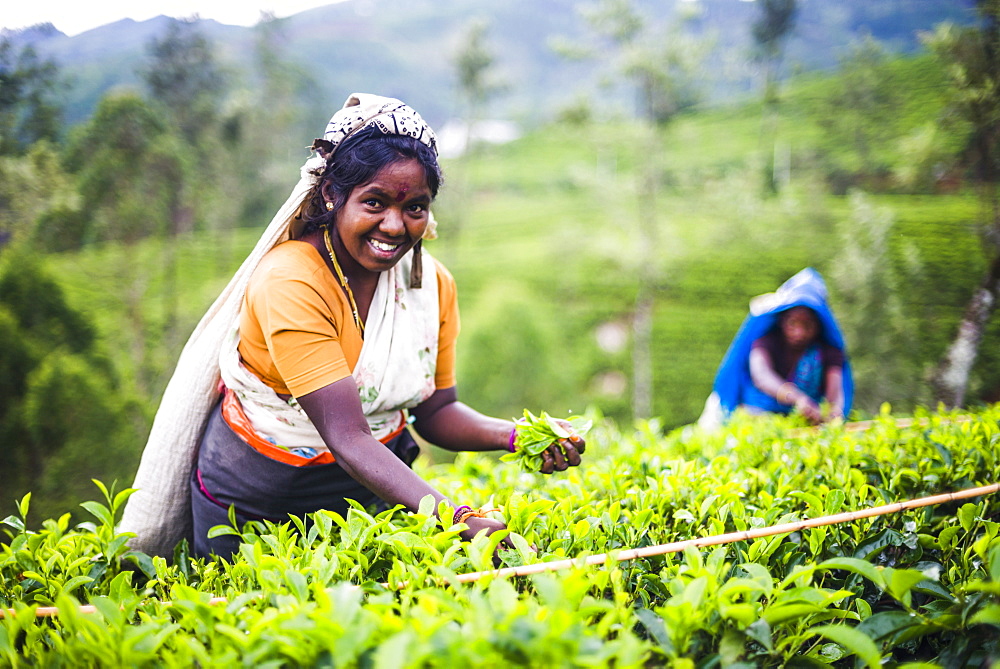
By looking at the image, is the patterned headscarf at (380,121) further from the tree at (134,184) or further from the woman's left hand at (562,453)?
the tree at (134,184)

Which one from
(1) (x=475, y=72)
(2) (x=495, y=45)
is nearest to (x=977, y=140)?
(1) (x=475, y=72)

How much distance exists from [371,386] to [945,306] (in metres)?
8.44

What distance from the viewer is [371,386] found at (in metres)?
1.72

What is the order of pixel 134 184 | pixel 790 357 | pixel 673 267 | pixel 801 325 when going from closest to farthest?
1. pixel 801 325
2. pixel 790 357
3. pixel 134 184
4. pixel 673 267

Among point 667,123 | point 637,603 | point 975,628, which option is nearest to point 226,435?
point 637,603

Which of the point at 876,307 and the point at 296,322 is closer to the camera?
the point at 296,322

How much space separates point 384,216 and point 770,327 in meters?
3.26

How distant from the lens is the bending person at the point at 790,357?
389 cm

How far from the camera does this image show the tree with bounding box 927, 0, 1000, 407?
408 centimetres

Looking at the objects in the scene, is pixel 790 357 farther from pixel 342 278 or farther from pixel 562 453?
pixel 342 278

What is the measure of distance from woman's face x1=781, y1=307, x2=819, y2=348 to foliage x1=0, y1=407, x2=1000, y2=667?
1572 mm

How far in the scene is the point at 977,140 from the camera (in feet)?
15.2

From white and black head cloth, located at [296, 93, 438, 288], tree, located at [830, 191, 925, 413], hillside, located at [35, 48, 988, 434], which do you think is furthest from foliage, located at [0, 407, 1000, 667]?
tree, located at [830, 191, 925, 413]

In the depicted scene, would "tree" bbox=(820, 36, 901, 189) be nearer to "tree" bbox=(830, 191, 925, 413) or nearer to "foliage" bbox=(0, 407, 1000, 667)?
"tree" bbox=(830, 191, 925, 413)
